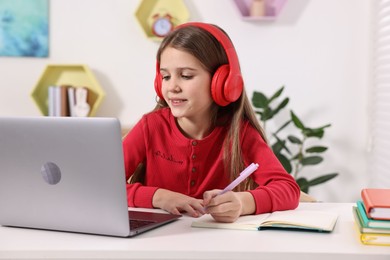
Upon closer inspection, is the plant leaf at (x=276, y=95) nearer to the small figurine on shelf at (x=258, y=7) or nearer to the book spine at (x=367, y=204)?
the small figurine on shelf at (x=258, y=7)

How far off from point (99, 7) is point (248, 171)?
2656mm

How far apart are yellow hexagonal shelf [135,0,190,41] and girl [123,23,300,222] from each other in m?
1.87

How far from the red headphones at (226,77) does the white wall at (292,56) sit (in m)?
2.06

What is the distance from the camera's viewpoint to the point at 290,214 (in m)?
1.43

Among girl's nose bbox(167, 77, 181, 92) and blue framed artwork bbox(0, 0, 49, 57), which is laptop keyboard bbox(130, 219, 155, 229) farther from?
blue framed artwork bbox(0, 0, 49, 57)

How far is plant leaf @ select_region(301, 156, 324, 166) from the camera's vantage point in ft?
11.4

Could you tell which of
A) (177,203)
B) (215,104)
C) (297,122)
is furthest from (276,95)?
(177,203)

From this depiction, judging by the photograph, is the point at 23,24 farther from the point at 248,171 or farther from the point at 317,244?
the point at 317,244

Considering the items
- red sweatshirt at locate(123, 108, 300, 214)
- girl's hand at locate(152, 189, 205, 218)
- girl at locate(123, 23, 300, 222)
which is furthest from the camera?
red sweatshirt at locate(123, 108, 300, 214)

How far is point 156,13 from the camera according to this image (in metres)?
3.74

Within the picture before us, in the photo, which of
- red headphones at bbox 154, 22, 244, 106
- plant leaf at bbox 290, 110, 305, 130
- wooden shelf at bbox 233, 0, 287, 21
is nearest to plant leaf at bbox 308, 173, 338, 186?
plant leaf at bbox 290, 110, 305, 130

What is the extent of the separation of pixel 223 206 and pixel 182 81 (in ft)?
1.48

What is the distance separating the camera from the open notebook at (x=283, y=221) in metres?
1.26

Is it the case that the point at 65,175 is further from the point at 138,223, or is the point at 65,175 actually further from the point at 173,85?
the point at 173,85
